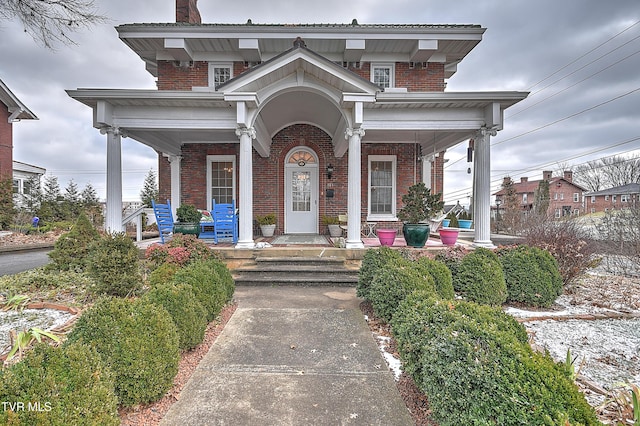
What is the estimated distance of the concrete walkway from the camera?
6.64 feet

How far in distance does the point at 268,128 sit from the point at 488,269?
22.7 feet

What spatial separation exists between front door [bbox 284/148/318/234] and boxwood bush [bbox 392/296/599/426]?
295 inches

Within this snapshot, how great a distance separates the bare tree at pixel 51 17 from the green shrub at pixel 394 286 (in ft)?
24.2

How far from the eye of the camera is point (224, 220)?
7.55m

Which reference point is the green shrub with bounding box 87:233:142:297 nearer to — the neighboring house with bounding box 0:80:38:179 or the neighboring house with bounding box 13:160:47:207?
the neighboring house with bounding box 13:160:47:207

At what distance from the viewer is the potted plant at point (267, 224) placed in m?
8.95

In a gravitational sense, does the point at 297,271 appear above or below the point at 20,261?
above

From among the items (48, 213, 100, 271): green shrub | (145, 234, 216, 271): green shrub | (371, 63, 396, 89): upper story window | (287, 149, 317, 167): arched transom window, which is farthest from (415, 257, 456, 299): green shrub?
(371, 63, 396, 89): upper story window

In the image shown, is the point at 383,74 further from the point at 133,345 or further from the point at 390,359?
the point at 133,345

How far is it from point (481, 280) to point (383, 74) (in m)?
7.80

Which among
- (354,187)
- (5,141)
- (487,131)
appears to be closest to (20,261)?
(354,187)

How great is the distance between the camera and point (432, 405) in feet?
5.98

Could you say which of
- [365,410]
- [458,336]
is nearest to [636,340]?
[458,336]

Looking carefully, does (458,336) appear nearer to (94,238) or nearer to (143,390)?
(143,390)
